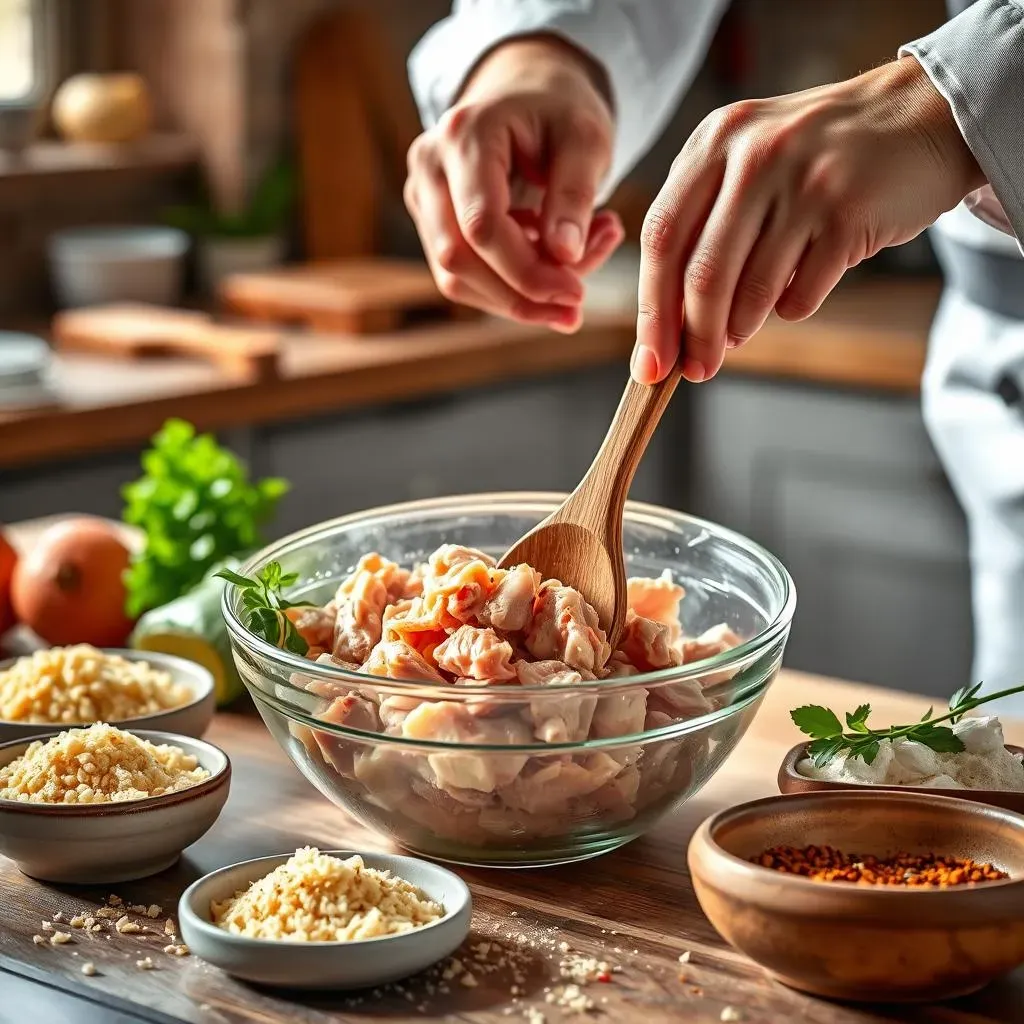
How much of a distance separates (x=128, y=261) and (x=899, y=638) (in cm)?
161

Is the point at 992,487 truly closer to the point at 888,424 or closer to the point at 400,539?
the point at 400,539

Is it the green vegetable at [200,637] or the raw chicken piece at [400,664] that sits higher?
the raw chicken piece at [400,664]

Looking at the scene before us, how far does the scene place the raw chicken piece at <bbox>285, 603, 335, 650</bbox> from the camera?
105cm

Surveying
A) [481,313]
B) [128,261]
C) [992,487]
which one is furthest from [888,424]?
[128,261]

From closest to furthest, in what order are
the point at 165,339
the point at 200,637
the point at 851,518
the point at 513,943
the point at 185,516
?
the point at 513,943 < the point at 200,637 < the point at 185,516 < the point at 165,339 < the point at 851,518

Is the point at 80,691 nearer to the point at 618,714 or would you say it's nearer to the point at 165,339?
the point at 618,714

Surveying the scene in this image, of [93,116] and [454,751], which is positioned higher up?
[93,116]

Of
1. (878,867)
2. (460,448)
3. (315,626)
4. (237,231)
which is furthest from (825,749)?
(237,231)

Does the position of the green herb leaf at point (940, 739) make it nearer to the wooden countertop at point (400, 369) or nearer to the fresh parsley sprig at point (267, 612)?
the fresh parsley sprig at point (267, 612)

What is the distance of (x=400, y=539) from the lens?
1.22 m

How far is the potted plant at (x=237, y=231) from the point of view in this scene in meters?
3.35

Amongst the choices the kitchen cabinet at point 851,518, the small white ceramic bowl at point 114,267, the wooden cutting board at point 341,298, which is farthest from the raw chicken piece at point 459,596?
the small white ceramic bowl at point 114,267

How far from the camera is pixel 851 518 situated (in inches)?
114

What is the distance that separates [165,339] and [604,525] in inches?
72.8
